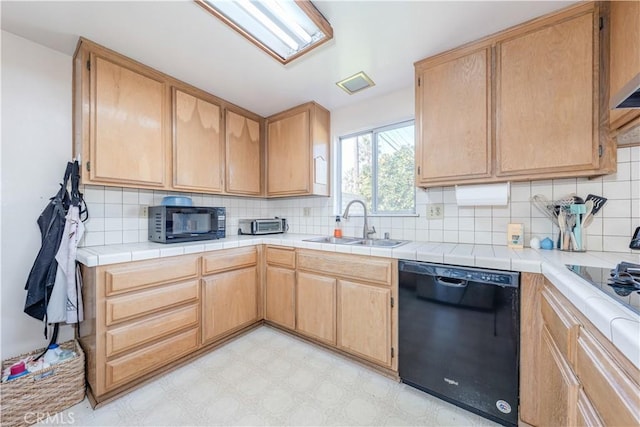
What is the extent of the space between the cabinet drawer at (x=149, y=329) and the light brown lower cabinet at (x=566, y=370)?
81.7 inches

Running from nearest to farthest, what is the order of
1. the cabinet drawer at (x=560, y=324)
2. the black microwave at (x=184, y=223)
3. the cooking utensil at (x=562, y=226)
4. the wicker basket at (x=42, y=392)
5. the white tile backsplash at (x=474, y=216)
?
the cabinet drawer at (x=560, y=324) < the wicker basket at (x=42, y=392) < the white tile backsplash at (x=474, y=216) < the cooking utensil at (x=562, y=226) < the black microwave at (x=184, y=223)

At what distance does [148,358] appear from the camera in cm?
161

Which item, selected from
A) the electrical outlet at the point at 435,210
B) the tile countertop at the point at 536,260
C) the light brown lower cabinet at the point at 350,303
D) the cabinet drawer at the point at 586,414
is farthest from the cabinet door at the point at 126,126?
the cabinet drawer at the point at 586,414

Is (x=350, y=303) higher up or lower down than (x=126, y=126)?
lower down

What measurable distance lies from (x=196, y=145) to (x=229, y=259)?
1.05 meters

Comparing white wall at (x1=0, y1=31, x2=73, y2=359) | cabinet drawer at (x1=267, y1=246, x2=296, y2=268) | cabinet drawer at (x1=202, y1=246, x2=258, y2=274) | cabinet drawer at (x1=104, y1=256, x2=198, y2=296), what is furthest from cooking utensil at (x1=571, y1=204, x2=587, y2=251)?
white wall at (x1=0, y1=31, x2=73, y2=359)

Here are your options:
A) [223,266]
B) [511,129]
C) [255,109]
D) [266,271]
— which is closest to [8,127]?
[223,266]

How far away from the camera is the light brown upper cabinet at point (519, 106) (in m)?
1.28

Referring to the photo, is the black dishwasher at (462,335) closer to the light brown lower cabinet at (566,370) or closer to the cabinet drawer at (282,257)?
the light brown lower cabinet at (566,370)

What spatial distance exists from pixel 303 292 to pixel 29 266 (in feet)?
6.04

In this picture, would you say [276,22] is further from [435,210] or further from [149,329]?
[149,329]

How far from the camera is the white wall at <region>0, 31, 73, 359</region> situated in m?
1.51

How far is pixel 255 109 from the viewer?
2.62 metres

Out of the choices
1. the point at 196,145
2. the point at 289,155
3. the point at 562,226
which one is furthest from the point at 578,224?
the point at 196,145
